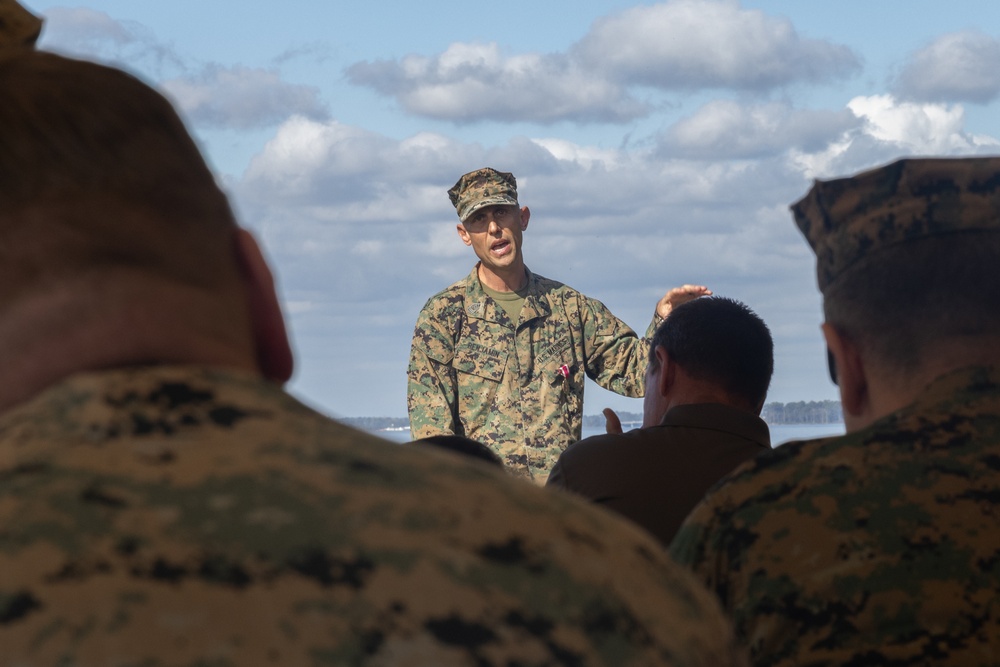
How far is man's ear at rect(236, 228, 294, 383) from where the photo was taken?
1211mm

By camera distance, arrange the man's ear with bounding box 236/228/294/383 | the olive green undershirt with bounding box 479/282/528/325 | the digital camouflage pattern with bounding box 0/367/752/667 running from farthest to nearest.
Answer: the olive green undershirt with bounding box 479/282/528/325 < the man's ear with bounding box 236/228/294/383 < the digital camouflage pattern with bounding box 0/367/752/667

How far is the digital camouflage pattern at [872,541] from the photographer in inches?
78.7

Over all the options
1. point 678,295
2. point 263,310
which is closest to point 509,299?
point 678,295

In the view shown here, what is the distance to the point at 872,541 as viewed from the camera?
80.8 inches

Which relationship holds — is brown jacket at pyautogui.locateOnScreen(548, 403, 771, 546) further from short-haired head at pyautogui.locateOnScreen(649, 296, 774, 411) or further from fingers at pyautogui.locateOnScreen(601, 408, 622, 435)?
fingers at pyautogui.locateOnScreen(601, 408, 622, 435)

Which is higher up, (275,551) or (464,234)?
(464,234)

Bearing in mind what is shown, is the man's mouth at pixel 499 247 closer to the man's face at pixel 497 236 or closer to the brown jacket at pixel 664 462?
the man's face at pixel 497 236

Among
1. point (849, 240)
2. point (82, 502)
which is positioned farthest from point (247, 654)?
point (849, 240)

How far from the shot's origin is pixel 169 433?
1055mm

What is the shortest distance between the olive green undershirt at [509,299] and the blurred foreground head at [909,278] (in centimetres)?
425

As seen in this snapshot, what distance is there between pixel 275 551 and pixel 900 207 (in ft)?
5.73

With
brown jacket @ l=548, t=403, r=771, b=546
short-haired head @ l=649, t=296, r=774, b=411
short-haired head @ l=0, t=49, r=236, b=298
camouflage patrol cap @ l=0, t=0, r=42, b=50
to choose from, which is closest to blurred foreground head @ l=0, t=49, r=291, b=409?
short-haired head @ l=0, t=49, r=236, b=298

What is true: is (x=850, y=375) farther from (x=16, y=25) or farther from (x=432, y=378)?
(x=432, y=378)

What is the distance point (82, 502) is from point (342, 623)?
221 millimetres
